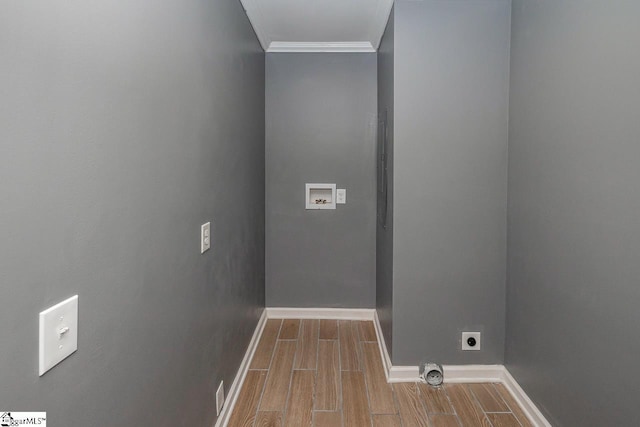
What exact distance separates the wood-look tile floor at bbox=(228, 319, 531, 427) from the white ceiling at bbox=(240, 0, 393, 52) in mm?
2350

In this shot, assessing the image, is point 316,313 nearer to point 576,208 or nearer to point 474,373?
point 474,373

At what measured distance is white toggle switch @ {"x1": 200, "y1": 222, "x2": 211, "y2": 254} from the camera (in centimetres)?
169

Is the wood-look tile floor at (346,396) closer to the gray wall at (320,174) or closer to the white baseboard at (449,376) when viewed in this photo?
the white baseboard at (449,376)

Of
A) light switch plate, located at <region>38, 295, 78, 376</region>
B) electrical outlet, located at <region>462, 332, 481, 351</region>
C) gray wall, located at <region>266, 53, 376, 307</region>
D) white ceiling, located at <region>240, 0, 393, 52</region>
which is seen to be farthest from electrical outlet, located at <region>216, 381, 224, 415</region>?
white ceiling, located at <region>240, 0, 393, 52</region>

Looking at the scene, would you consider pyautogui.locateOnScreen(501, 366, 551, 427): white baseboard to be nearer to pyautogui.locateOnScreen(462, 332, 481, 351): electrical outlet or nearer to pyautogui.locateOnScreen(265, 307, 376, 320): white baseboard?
pyautogui.locateOnScreen(462, 332, 481, 351): electrical outlet

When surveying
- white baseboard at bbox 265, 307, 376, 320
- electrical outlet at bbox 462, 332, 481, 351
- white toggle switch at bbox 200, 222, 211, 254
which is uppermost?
white toggle switch at bbox 200, 222, 211, 254

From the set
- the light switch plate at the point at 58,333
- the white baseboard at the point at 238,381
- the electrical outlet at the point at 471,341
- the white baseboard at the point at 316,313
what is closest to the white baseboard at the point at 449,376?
the white baseboard at the point at 238,381

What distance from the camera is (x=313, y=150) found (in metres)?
3.50

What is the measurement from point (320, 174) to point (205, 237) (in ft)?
6.21

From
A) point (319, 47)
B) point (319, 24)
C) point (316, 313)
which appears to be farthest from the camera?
point (316, 313)

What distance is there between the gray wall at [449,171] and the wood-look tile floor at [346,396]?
0.97ft

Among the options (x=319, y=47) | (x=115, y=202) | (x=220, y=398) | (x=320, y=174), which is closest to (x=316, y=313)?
(x=320, y=174)

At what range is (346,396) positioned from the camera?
7.68 ft

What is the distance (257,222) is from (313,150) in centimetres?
83
